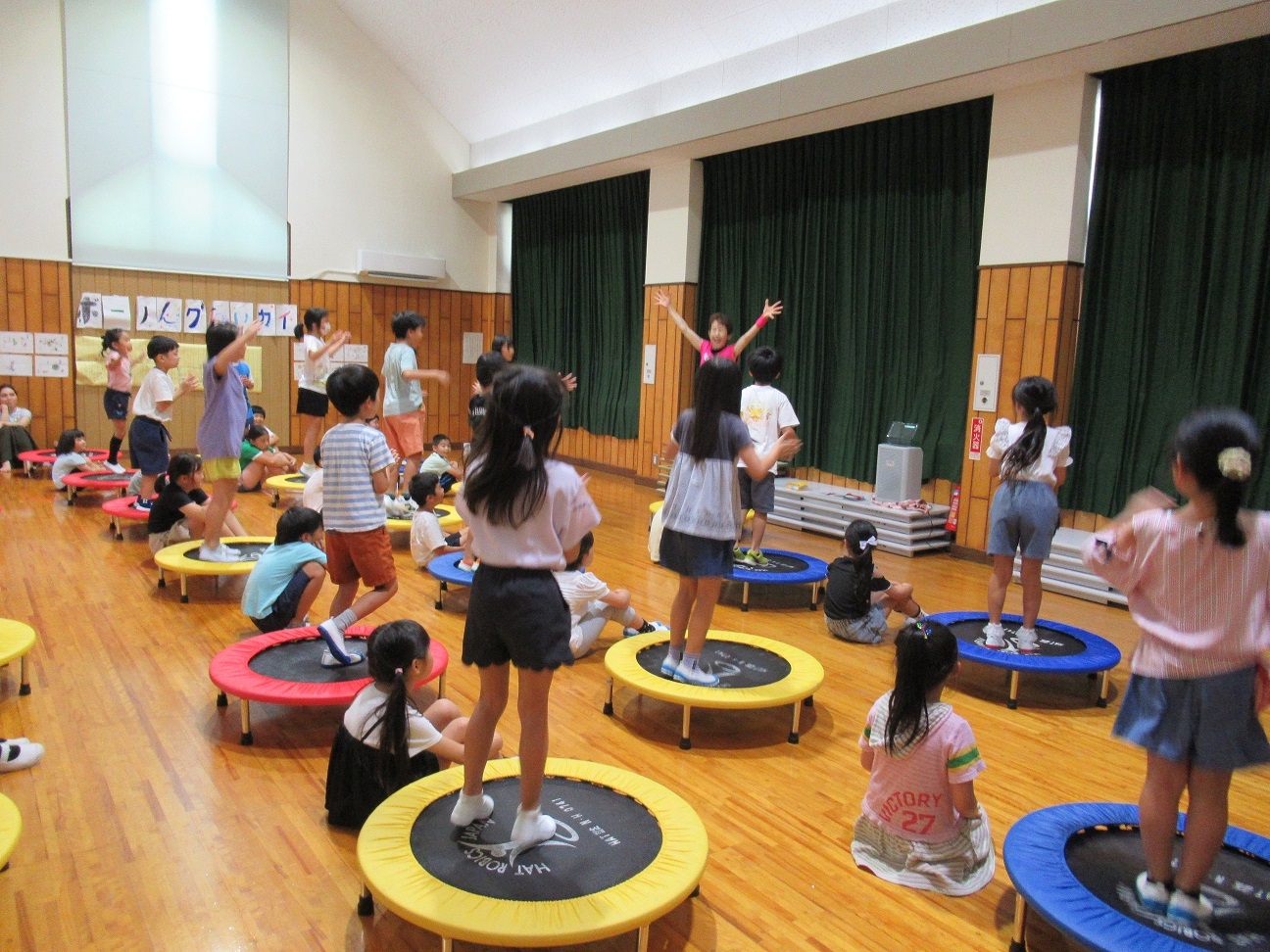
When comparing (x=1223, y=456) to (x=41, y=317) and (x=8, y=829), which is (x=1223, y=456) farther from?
(x=41, y=317)

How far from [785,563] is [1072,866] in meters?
3.54

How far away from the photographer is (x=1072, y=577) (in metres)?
6.04

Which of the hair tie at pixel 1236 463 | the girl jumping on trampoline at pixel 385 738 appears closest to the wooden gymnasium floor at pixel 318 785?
the girl jumping on trampoline at pixel 385 738

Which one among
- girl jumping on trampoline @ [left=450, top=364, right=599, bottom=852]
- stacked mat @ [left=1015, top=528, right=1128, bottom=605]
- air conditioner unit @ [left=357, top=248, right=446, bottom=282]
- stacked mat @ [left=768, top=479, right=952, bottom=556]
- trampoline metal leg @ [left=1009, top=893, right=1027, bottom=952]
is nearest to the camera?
girl jumping on trampoline @ [left=450, top=364, right=599, bottom=852]

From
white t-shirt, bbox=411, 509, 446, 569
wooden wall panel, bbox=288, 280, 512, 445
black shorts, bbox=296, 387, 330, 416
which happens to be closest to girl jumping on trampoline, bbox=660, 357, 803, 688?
white t-shirt, bbox=411, 509, 446, 569

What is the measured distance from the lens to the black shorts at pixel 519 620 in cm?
222

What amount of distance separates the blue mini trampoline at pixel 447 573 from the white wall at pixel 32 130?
7.01 meters

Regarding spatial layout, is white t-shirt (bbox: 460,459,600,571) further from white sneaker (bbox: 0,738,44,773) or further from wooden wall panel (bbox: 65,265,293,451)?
wooden wall panel (bbox: 65,265,293,451)

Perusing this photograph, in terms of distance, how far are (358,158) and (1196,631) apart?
11.1 meters

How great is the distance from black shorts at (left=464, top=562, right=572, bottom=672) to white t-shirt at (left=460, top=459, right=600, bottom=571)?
3 centimetres

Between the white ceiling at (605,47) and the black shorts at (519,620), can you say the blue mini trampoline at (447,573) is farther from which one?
the white ceiling at (605,47)

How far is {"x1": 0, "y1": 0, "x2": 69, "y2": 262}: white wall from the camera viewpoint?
359 inches

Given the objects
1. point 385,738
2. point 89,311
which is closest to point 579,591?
point 385,738

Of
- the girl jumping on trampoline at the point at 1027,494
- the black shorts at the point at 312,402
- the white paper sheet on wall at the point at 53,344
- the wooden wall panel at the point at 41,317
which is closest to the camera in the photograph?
the girl jumping on trampoline at the point at 1027,494
